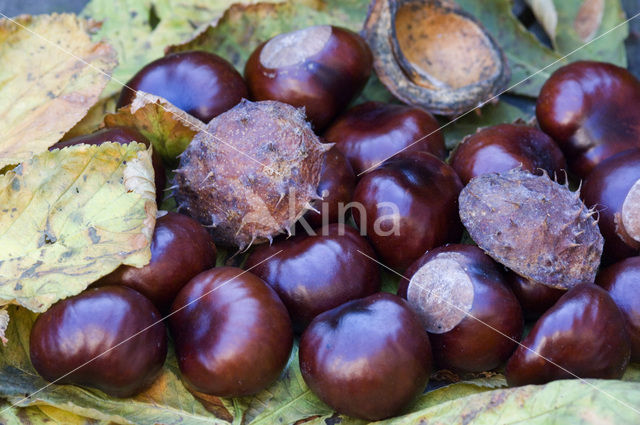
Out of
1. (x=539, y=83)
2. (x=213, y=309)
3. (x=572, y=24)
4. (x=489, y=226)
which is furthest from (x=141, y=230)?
(x=572, y=24)

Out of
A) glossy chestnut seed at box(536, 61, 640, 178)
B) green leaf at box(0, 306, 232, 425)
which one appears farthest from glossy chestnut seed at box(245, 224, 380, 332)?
glossy chestnut seed at box(536, 61, 640, 178)

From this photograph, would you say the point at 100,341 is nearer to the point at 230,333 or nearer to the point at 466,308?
the point at 230,333

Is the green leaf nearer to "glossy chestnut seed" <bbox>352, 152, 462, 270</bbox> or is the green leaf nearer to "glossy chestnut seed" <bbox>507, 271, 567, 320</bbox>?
"glossy chestnut seed" <bbox>352, 152, 462, 270</bbox>

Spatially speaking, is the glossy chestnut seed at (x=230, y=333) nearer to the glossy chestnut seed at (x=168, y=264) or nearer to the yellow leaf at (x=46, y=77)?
the glossy chestnut seed at (x=168, y=264)

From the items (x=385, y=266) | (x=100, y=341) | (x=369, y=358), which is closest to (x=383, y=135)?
(x=385, y=266)

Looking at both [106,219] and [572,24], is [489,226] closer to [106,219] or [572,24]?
[106,219]

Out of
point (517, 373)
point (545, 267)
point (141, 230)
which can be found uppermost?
point (141, 230)

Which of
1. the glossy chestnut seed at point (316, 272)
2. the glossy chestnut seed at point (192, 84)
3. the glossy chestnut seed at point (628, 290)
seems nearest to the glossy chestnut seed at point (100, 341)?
the glossy chestnut seed at point (316, 272)
